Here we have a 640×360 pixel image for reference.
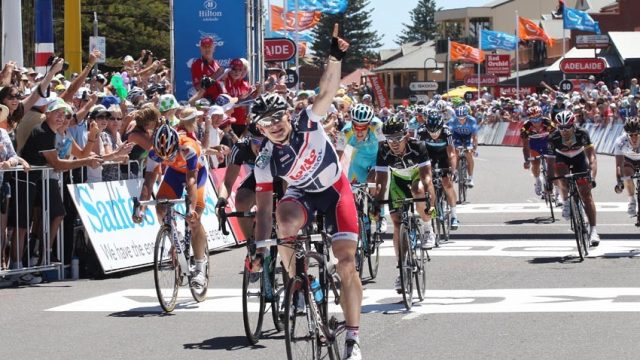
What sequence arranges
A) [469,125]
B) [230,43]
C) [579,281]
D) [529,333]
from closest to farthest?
[529,333] → [579,281] → [230,43] → [469,125]

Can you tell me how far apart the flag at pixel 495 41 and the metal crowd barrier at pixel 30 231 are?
6972cm

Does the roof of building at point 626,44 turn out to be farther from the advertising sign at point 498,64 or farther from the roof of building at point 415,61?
the roof of building at point 415,61

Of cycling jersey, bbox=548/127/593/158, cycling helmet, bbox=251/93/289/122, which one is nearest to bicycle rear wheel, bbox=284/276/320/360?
cycling helmet, bbox=251/93/289/122

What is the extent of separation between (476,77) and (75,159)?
78351mm

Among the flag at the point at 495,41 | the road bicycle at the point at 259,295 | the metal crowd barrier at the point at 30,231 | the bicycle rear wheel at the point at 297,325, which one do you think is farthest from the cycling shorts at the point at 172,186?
the flag at the point at 495,41

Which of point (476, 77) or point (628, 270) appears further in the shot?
point (476, 77)

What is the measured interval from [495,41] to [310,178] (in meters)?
76.0

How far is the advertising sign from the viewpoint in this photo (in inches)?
3563

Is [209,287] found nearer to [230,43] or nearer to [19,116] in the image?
[19,116]

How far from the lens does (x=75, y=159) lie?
15578mm

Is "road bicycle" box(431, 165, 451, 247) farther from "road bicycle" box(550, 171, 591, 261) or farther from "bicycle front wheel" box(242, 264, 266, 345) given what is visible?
"bicycle front wheel" box(242, 264, 266, 345)

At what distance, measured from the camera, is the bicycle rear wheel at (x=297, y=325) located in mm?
8461

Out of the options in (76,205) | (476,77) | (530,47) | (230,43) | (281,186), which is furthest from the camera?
(530,47)

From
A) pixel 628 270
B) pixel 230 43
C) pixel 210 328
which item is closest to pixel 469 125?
pixel 230 43
